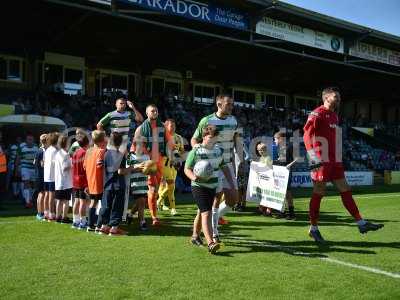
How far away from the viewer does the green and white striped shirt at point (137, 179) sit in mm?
7762

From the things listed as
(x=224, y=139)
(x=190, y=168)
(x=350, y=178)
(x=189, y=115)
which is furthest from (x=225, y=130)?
(x=189, y=115)

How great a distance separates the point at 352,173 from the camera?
22.7 meters

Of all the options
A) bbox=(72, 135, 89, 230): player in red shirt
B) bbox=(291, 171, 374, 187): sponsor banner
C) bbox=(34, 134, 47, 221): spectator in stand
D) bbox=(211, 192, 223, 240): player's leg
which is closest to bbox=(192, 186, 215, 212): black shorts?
bbox=(211, 192, 223, 240): player's leg

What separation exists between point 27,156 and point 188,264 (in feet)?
28.4

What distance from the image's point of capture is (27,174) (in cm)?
1240

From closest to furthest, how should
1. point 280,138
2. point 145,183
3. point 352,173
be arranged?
point 145,183, point 280,138, point 352,173

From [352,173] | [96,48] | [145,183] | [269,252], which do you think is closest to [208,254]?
[269,252]

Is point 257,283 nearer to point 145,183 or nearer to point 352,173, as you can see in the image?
point 145,183

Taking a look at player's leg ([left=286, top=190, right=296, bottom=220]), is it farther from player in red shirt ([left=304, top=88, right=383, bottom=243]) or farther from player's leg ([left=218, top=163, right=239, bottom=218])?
player's leg ([left=218, top=163, right=239, bottom=218])

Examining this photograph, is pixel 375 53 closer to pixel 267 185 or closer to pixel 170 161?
pixel 267 185

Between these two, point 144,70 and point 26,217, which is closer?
point 26,217

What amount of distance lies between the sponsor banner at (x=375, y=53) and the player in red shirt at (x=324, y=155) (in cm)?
2132

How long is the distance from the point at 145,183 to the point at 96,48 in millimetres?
17589

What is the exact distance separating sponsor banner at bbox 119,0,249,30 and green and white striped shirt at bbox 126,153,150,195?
1142cm
